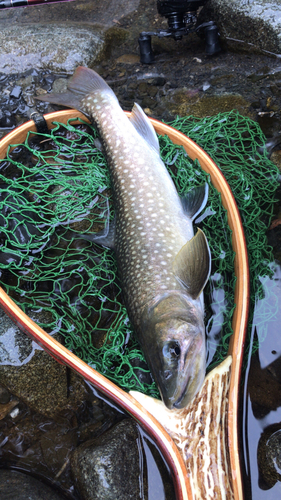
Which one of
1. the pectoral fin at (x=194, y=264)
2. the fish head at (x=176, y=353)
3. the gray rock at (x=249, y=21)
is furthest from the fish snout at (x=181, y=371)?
the gray rock at (x=249, y=21)

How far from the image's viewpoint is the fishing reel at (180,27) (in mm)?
4207

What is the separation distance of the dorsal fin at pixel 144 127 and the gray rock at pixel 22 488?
299cm

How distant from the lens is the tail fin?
3525 mm

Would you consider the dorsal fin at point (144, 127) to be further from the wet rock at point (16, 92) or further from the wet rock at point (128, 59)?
the wet rock at point (16, 92)

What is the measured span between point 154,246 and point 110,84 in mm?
3385

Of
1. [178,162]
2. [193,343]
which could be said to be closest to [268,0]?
[178,162]

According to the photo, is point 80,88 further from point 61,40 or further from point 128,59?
point 61,40

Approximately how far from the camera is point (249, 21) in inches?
184

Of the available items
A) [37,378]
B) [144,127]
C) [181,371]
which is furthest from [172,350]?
[144,127]

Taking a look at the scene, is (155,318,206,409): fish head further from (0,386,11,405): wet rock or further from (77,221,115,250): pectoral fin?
(0,386,11,405): wet rock

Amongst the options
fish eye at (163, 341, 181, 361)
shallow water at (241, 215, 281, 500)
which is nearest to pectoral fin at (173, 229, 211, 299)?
fish eye at (163, 341, 181, 361)

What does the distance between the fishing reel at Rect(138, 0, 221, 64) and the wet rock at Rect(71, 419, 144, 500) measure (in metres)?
4.68

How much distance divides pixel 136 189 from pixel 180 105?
2171 mm

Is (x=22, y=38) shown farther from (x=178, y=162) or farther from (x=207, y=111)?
(x=178, y=162)
